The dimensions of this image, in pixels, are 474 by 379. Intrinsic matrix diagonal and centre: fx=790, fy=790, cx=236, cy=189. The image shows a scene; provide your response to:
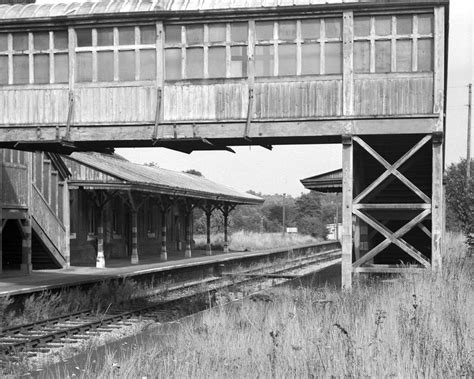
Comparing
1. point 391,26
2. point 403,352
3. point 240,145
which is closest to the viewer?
point 403,352

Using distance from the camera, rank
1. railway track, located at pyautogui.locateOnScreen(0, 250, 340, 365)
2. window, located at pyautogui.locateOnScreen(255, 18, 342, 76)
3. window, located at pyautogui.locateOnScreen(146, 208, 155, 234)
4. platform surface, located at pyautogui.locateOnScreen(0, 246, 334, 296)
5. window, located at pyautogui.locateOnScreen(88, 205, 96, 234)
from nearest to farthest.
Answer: railway track, located at pyautogui.locateOnScreen(0, 250, 340, 365) → window, located at pyautogui.locateOnScreen(255, 18, 342, 76) → platform surface, located at pyautogui.locateOnScreen(0, 246, 334, 296) → window, located at pyautogui.locateOnScreen(88, 205, 96, 234) → window, located at pyautogui.locateOnScreen(146, 208, 155, 234)

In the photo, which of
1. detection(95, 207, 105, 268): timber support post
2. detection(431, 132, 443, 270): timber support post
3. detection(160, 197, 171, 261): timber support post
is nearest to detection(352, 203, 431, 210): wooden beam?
detection(431, 132, 443, 270): timber support post

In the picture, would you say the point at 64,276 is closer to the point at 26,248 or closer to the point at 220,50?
the point at 26,248

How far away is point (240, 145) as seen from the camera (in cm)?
1564

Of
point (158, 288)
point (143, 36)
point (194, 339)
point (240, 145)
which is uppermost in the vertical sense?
point (143, 36)

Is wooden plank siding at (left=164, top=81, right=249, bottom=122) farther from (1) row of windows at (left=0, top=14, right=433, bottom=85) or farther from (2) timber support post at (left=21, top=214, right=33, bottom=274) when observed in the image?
(2) timber support post at (left=21, top=214, right=33, bottom=274)

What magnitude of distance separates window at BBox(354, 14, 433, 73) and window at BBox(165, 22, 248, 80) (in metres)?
2.18

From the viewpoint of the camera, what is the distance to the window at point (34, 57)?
15352 millimetres

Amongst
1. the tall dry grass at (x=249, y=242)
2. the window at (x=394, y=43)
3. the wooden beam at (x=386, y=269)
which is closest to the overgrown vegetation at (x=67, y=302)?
the wooden beam at (x=386, y=269)

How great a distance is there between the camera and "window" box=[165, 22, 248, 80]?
1488cm

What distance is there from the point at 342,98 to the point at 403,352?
25.5 ft

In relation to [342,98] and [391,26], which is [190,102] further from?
[391,26]

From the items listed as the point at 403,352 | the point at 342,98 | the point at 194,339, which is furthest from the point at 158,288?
the point at 403,352

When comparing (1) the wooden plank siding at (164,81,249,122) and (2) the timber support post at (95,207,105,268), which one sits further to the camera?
(2) the timber support post at (95,207,105,268)
